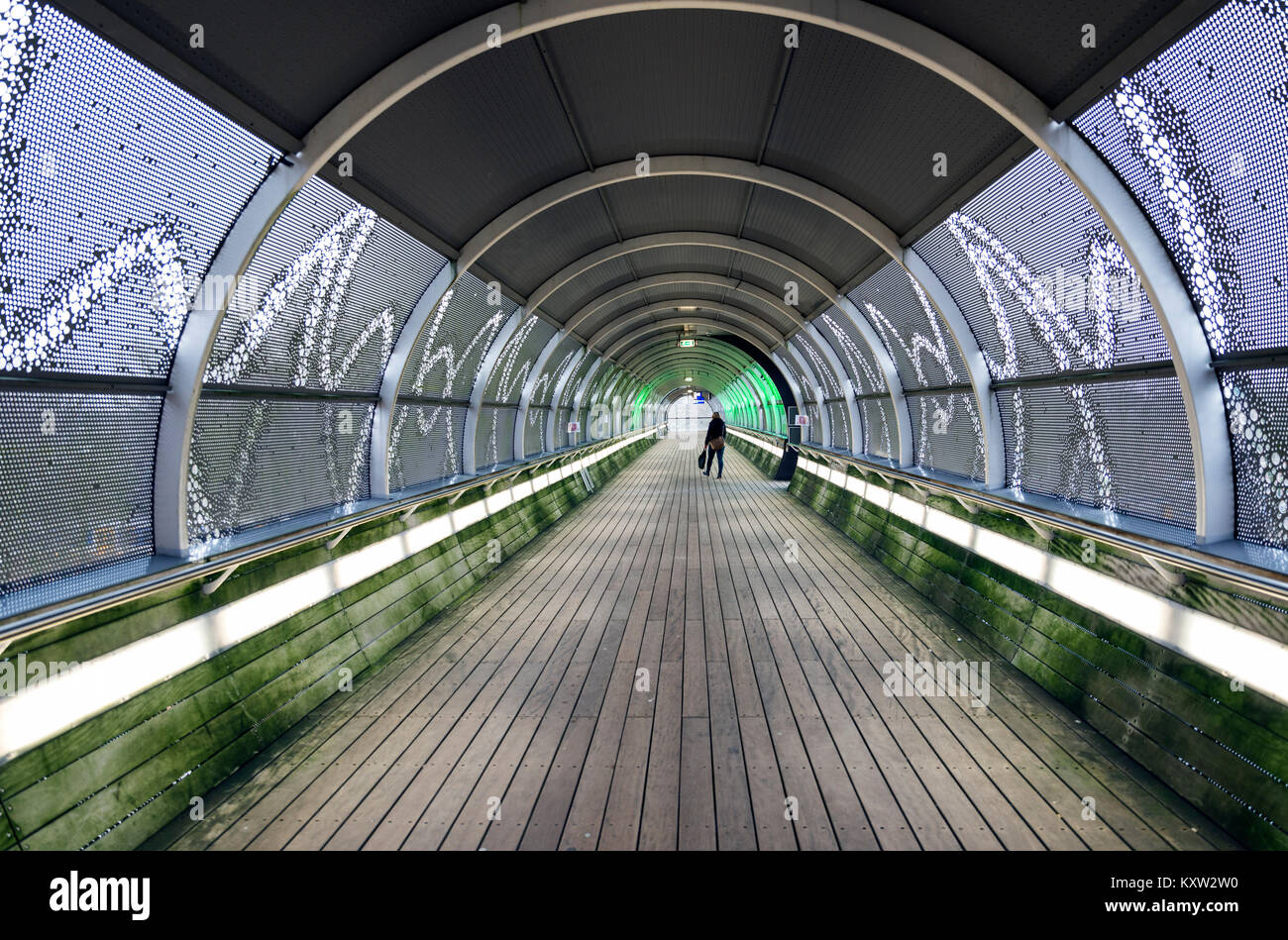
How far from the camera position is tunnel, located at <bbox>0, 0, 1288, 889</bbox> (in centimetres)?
322

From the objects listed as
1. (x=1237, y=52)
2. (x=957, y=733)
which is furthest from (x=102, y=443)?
(x=1237, y=52)

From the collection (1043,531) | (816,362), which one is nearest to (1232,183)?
(1043,531)

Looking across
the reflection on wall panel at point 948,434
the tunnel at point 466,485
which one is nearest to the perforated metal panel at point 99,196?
the tunnel at point 466,485

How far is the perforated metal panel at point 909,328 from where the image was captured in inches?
309

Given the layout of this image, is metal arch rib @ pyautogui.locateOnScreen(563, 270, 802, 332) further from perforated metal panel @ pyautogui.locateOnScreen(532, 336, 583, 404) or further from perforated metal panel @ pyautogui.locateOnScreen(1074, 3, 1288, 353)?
perforated metal panel @ pyautogui.locateOnScreen(1074, 3, 1288, 353)

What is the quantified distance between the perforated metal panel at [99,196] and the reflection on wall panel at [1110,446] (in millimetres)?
6080

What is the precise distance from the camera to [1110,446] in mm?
5074

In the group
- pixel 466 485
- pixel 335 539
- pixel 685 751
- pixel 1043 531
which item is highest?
pixel 1043 531

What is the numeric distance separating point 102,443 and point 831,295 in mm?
9165

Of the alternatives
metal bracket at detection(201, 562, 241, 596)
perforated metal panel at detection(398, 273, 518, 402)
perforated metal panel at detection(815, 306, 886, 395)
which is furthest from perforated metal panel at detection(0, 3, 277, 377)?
perforated metal panel at detection(815, 306, 886, 395)

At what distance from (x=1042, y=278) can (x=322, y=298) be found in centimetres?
600

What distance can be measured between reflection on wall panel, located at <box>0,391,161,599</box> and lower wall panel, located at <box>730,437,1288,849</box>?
6.03 metres

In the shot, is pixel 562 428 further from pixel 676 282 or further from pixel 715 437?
pixel 676 282

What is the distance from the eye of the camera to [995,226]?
557 cm
